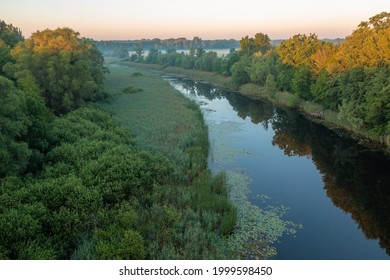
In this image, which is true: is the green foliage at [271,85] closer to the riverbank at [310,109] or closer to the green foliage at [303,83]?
the riverbank at [310,109]

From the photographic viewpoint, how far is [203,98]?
82500mm

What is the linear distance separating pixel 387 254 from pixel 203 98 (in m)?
65.1

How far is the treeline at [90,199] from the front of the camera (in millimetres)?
16734

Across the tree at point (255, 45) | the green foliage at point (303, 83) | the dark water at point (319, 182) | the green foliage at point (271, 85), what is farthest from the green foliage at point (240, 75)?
the dark water at point (319, 182)

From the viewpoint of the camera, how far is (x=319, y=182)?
32.2 metres

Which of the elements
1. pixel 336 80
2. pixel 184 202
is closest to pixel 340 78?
pixel 336 80

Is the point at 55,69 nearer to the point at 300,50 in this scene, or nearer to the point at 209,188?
the point at 209,188

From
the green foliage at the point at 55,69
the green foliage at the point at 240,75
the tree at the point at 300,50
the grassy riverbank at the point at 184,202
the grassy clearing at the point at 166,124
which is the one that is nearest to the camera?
the grassy riverbank at the point at 184,202

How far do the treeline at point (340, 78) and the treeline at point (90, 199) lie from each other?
23906mm

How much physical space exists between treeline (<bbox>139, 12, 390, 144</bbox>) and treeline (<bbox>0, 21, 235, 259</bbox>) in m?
23.9

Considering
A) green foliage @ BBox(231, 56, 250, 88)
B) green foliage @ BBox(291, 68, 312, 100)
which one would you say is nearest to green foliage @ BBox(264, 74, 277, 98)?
green foliage @ BBox(291, 68, 312, 100)

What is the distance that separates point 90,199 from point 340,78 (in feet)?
136

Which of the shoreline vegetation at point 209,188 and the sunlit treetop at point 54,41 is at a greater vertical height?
the sunlit treetop at point 54,41

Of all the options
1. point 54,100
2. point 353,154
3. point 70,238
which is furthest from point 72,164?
point 353,154
